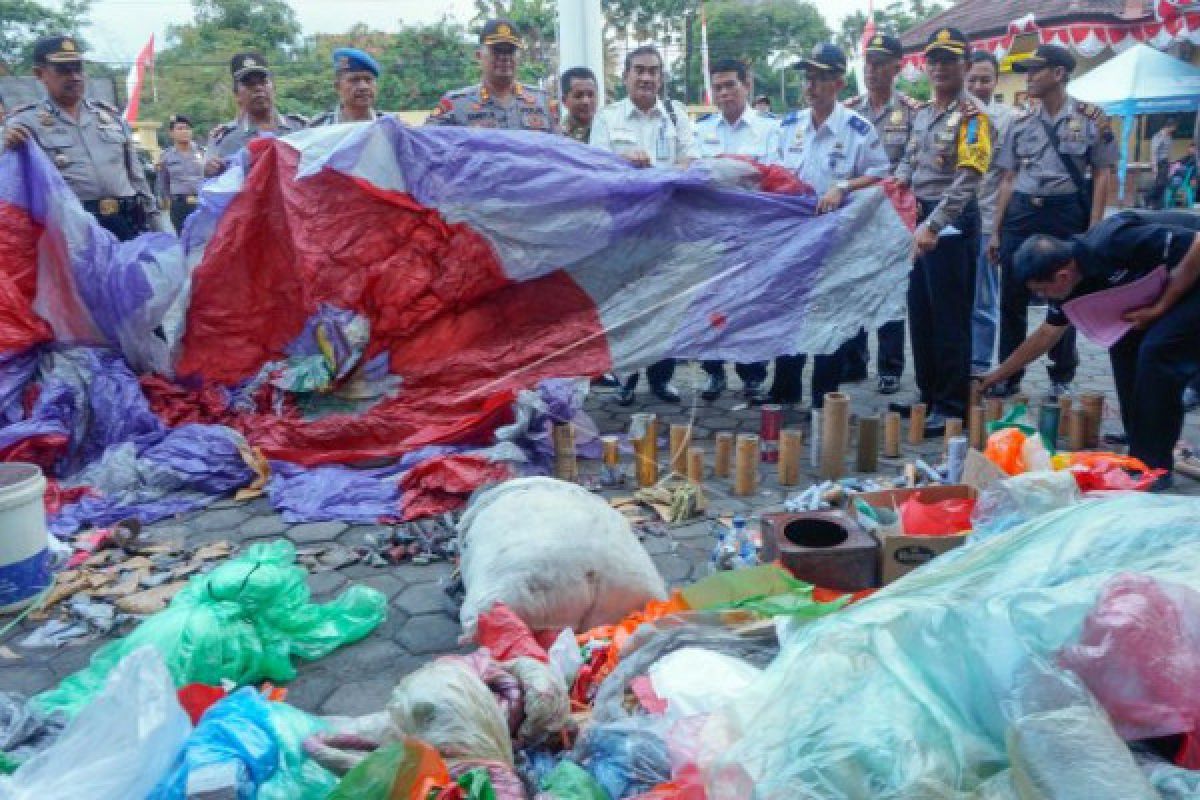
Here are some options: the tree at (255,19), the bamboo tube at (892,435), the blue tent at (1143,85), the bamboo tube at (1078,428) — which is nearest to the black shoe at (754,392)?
the bamboo tube at (892,435)

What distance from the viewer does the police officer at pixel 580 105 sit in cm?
607

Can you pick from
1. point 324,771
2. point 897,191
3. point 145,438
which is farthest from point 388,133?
point 324,771

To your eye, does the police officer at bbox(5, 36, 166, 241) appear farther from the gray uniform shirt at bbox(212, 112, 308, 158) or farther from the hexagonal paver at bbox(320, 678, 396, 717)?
the hexagonal paver at bbox(320, 678, 396, 717)

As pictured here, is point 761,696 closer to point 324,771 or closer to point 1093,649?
point 1093,649

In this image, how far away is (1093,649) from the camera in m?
1.80

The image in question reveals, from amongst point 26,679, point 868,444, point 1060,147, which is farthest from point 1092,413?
point 26,679

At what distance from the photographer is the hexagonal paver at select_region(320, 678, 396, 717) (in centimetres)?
269

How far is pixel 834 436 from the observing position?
4414 mm

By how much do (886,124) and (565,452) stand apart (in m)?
3.07

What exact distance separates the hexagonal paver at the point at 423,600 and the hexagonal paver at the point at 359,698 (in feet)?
1.47

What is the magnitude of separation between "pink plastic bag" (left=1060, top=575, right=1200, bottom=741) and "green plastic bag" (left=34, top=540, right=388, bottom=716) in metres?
2.07

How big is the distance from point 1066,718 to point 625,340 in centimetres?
351

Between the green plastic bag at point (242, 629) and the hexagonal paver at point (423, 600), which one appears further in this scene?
the hexagonal paver at point (423, 600)

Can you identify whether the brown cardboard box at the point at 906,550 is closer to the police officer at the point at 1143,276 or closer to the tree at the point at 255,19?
the police officer at the point at 1143,276
